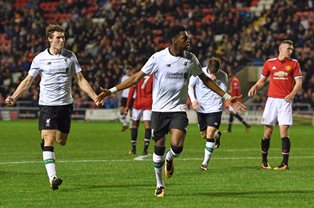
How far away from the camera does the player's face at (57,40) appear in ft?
46.3

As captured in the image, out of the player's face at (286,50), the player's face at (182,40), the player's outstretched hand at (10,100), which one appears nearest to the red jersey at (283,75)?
the player's face at (286,50)

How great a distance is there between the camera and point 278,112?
58.7 ft

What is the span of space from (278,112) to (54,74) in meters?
5.63

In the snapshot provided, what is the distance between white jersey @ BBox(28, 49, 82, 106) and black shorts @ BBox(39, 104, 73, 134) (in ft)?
0.28

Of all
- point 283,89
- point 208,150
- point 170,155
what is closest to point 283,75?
point 283,89

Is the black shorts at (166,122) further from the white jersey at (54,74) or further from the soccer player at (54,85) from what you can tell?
the white jersey at (54,74)

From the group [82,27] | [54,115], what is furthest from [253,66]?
[54,115]

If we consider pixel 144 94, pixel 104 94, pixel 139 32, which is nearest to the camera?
pixel 104 94

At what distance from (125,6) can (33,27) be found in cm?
600

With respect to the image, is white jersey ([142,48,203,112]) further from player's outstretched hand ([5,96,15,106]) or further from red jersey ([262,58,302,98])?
red jersey ([262,58,302,98])

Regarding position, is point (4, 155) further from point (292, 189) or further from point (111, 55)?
point (111, 55)

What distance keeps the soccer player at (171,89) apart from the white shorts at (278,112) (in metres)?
5.09

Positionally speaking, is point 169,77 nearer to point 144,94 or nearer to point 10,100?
point 10,100

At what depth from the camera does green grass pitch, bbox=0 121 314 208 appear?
12.1m
